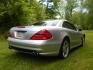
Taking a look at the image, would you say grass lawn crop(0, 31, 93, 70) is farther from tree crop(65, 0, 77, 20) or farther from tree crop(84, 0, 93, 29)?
tree crop(65, 0, 77, 20)

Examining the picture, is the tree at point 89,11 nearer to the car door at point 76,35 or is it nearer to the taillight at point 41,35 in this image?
the car door at point 76,35

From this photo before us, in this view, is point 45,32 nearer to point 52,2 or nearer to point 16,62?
point 16,62

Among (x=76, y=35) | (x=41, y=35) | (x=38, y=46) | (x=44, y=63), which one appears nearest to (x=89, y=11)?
(x=76, y=35)

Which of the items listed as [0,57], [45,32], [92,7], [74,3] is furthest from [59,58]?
[74,3]

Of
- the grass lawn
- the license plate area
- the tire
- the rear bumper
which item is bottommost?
the grass lawn

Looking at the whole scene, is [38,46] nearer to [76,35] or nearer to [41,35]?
[41,35]

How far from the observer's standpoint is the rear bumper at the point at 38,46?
520 cm

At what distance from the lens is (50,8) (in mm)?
40375

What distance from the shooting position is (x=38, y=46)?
5.17 m

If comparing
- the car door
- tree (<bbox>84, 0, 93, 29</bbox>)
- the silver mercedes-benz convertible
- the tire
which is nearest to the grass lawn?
the tire

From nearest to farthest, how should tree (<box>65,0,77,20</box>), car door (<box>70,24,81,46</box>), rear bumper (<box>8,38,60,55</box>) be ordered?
rear bumper (<box>8,38,60,55</box>) < car door (<box>70,24,81,46</box>) < tree (<box>65,0,77,20</box>)

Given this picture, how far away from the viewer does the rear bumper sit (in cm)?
520

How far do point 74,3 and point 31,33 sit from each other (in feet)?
178

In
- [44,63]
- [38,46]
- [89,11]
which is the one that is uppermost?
[38,46]
